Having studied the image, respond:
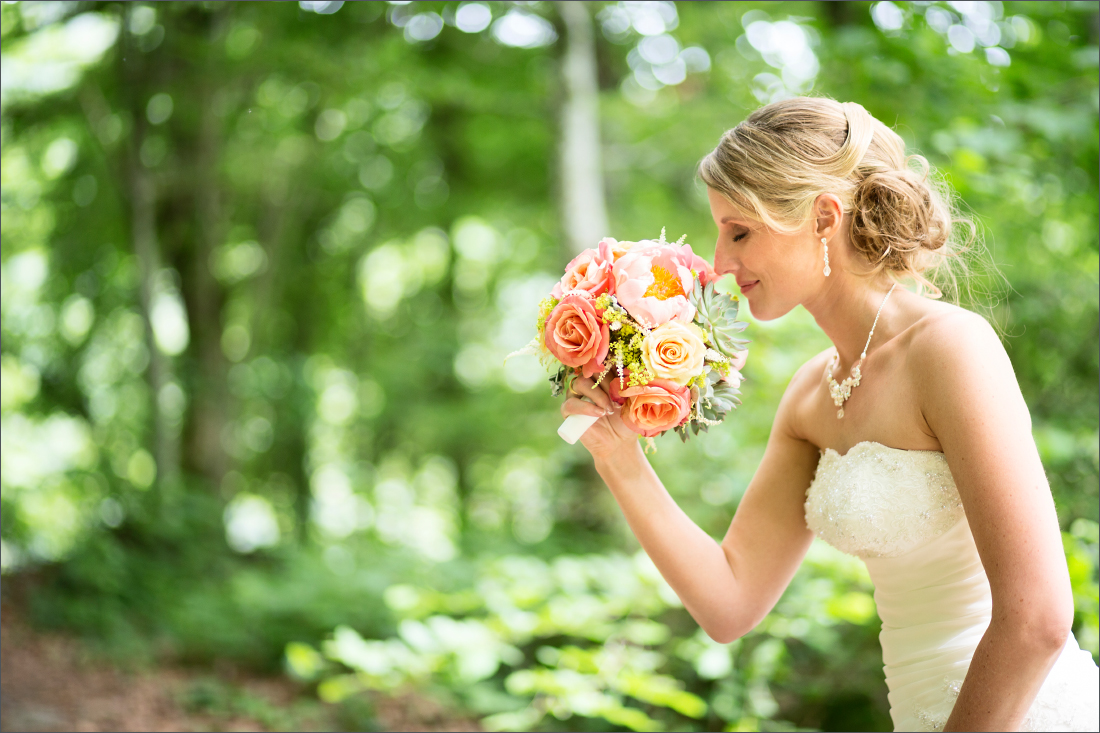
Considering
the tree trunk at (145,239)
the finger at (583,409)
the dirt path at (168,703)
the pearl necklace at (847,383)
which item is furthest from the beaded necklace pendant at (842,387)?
the tree trunk at (145,239)

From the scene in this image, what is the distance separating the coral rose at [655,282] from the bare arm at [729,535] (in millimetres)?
285

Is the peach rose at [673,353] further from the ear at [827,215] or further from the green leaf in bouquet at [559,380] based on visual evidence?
the ear at [827,215]

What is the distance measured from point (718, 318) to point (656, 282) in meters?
0.16

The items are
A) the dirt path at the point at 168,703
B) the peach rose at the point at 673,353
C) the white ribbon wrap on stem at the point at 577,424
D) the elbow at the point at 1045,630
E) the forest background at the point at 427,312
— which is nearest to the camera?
the elbow at the point at 1045,630

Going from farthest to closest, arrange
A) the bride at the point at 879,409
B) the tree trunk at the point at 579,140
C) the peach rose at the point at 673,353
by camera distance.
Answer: the tree trunk at the point at 579,140, the peach rose at the point at 673,353, the bride at the point at 879,409

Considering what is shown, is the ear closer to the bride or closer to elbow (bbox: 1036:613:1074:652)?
the bride

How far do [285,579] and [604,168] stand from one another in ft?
15.7

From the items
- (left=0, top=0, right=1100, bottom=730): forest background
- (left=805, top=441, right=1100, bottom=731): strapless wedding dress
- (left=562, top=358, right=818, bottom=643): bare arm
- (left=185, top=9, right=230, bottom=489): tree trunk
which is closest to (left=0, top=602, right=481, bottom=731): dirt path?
(left=0, top=0, right=1100, bottom=730): forest background

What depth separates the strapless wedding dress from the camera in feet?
5.68

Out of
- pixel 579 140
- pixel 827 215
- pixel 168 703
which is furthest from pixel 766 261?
pixel 168 703

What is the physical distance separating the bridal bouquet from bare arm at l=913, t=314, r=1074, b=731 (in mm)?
461

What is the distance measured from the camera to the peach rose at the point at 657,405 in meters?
1.71

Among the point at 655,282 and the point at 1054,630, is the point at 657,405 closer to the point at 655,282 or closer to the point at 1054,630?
the point at 655,282

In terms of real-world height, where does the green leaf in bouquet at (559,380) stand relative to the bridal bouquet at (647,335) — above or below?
below
